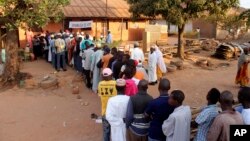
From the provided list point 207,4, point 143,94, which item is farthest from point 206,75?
point 143,94

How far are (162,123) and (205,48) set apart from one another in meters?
19.3

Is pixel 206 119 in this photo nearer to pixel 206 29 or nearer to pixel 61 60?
pixel 61 60

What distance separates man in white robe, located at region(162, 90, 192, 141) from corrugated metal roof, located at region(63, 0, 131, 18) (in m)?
17.7

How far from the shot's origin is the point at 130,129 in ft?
17.3

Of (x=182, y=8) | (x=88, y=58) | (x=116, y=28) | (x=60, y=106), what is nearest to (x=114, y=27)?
(x=116, y=28)

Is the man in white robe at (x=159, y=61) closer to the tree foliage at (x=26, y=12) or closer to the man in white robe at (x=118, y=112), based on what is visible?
the tree foliage at (x=26, y=12)

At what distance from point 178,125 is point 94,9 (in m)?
19.6

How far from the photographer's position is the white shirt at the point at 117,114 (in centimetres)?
539

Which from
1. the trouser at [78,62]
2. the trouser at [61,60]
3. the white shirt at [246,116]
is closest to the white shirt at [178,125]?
the white shirt at [246,116]

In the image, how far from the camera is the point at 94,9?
918 inches

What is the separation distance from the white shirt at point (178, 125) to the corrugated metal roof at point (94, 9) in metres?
17.8

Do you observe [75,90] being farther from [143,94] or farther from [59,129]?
[143,94]

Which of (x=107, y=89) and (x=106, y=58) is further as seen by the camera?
(x=106, y=58)

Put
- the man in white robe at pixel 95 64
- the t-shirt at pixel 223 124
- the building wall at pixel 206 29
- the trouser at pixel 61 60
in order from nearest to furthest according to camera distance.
Result: 1. the t-shirt at pixel 223 124
2. the man in white robe at pixel 95 64
3. the trouser at pixel 61 60
4. the building wall at pixel 206 29
